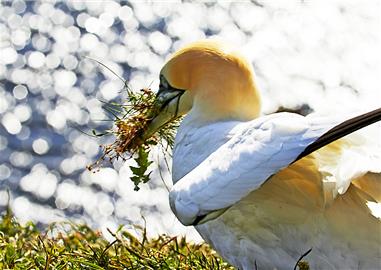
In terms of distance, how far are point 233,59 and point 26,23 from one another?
1521cm

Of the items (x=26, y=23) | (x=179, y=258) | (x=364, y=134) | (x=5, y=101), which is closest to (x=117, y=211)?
(x=5, y=101)

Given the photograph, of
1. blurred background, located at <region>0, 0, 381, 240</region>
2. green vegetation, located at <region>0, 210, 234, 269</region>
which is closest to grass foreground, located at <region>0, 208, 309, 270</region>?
green vegetation, located at <region>0, 210, 234, 269</region>

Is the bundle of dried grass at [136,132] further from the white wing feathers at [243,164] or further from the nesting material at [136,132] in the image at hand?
the white wing feathers at [243,164]

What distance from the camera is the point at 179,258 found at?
525 cm

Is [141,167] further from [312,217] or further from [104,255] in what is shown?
[312,217]

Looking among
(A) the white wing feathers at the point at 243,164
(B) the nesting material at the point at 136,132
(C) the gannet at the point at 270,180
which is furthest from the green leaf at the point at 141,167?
(A) the white wing feathers at the point at 243,164

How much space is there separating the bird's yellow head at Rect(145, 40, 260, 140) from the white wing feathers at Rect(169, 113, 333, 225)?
683mm

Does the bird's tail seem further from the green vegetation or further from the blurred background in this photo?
the blurred background

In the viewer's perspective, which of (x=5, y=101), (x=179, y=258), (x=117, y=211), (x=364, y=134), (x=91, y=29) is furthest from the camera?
(x=91, y=29)

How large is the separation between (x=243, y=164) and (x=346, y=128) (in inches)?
18.7

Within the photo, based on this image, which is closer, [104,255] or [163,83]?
[104,255]

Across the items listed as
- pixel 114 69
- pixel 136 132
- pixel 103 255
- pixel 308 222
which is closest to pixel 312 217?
pixel 308 222

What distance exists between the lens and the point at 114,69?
17.9 meters

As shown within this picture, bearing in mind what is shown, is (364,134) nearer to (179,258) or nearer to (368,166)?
(368,166)
